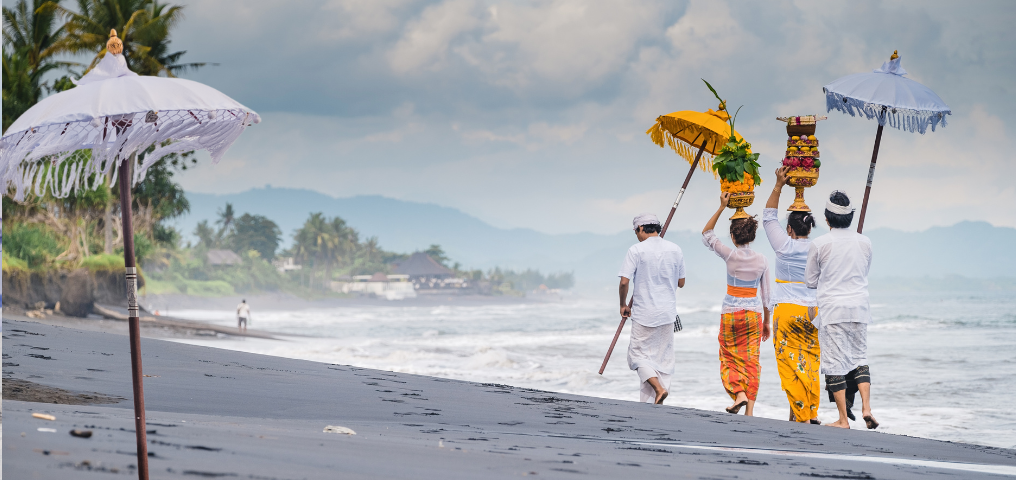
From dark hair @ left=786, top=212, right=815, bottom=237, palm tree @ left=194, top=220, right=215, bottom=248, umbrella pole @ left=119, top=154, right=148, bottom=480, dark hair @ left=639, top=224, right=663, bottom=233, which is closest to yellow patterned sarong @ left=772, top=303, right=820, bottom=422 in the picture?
dark hair @ left=786, top=212, right=815, bottom=237

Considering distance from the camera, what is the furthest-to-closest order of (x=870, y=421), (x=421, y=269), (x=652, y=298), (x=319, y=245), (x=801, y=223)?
1. (x=421, y=269)
2. (x=319, y=245)
3. (x=652, y=298)
4. (x=801, y=223)
5. (x=870, y=421)

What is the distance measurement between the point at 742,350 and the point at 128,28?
25395 mm

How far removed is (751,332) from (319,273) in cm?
8540

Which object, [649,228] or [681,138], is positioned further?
[681,138]

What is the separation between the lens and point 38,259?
27359mm

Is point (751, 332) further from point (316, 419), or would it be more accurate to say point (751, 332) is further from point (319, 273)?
point (319, 273)

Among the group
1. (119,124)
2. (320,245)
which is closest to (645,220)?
(119,124)

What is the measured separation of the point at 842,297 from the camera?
550 centimetres

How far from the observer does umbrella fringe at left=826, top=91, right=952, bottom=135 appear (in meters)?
6.45

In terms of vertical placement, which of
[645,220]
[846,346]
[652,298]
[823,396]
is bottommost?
[823,396]

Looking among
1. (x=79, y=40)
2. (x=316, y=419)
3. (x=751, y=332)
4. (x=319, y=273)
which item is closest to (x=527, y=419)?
(x=316, y=419)

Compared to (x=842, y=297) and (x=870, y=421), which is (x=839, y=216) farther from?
(x=870, y=421)

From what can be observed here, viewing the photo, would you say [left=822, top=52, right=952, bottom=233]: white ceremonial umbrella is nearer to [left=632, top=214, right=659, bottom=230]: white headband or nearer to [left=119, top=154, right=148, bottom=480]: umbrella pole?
[left=632, top=214, right=659, bottom=230]: white headband

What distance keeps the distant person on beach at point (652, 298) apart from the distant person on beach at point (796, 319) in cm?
76
